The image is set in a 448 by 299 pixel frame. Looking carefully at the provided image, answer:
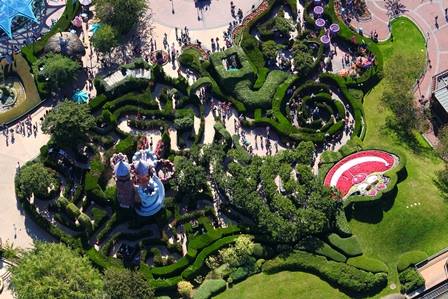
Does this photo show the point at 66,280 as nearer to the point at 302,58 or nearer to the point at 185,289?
the point at 185,289

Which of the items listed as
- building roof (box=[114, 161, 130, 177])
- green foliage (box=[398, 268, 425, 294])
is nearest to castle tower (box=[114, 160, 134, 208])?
building roof (box=[114, 161, 130, 177])

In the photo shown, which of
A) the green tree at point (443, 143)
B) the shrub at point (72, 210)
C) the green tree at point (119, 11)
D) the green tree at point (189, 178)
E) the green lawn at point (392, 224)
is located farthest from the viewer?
the green tree at point (119, 11)

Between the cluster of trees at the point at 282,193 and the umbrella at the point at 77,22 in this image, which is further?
the umbrella at the point at 77,22

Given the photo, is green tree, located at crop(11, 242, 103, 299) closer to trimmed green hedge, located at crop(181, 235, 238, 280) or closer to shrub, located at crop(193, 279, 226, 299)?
trimmed green hedge, located at crop(181, 235, 238, 280)

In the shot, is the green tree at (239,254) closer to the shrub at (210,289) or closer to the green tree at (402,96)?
the shrub at (210,289)

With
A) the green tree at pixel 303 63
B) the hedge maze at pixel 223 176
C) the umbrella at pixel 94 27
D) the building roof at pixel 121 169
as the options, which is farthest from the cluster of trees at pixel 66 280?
the green tree at pixel 303 63

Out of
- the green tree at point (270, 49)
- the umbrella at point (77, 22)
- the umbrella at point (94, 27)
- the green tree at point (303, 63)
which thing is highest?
the umbrella at point (77, 22)
